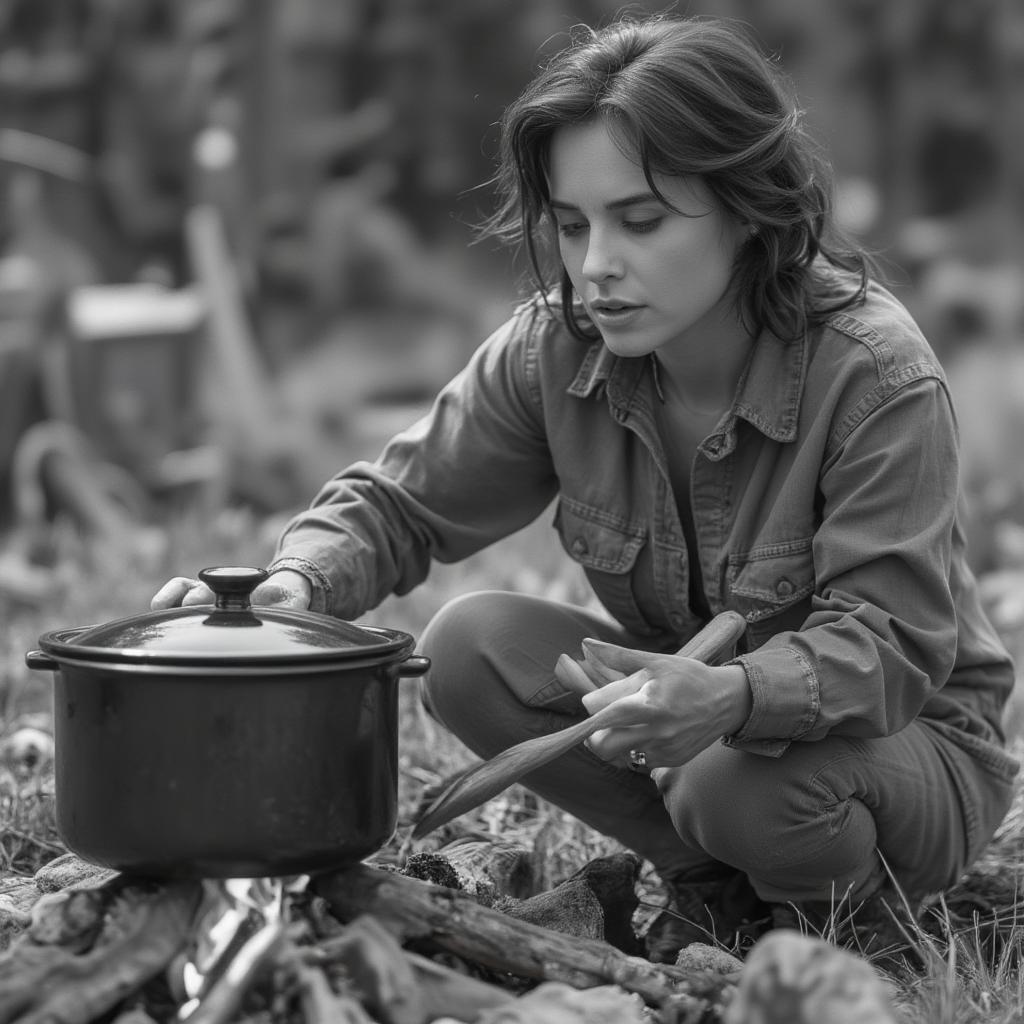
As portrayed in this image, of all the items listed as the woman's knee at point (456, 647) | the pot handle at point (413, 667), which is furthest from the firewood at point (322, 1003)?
the woman's knee at point (456, 647)

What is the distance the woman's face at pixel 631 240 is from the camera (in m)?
2.10

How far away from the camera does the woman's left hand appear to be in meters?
1.82

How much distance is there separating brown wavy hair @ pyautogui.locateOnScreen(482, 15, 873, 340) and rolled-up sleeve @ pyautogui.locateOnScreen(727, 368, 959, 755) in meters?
0.22

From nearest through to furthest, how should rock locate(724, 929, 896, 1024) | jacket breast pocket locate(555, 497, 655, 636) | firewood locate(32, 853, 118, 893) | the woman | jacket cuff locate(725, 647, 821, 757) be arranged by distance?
rock locate(724, 929, 896, 1024) → jacket cuff locate(725, 647, 821, 757) → the woman → firewood locate(32, 853, 118, 893) → jacket breast pocket locate(555, 497, 655, 636)

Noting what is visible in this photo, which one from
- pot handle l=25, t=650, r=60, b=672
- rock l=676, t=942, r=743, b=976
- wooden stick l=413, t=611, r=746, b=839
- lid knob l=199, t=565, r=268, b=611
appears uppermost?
lid knob l=199, t=565, r=268, b=611

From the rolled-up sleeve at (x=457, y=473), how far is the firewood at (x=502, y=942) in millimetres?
621

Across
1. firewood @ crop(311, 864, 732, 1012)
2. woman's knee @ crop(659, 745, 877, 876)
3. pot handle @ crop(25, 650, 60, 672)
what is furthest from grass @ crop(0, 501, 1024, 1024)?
pot handle @ crop(25, 650, 60, 672)

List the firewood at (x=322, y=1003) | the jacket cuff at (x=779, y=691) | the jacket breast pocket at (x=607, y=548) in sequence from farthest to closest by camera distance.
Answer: the jacket breast pocket at (x=607, y=548) → the jacket cuff at (x=779, y=691) → the firewood at (x=322, y=1003)

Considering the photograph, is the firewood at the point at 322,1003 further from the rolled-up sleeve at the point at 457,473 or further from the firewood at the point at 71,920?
the rolled-up sleeve at the point at 457,473

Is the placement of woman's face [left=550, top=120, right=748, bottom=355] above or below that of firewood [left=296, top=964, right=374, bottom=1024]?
above

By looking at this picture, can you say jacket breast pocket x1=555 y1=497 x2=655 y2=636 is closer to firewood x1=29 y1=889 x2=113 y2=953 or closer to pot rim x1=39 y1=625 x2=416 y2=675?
pot rim x1=39 y1=625 x2=416 y2=675

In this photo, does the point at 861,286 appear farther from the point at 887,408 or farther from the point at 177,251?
the point at 177,251

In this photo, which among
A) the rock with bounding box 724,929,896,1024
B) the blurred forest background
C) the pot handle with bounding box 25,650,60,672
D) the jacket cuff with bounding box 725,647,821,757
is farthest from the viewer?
the blurred forest background

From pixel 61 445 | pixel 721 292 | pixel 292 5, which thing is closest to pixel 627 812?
pixel 721 292
